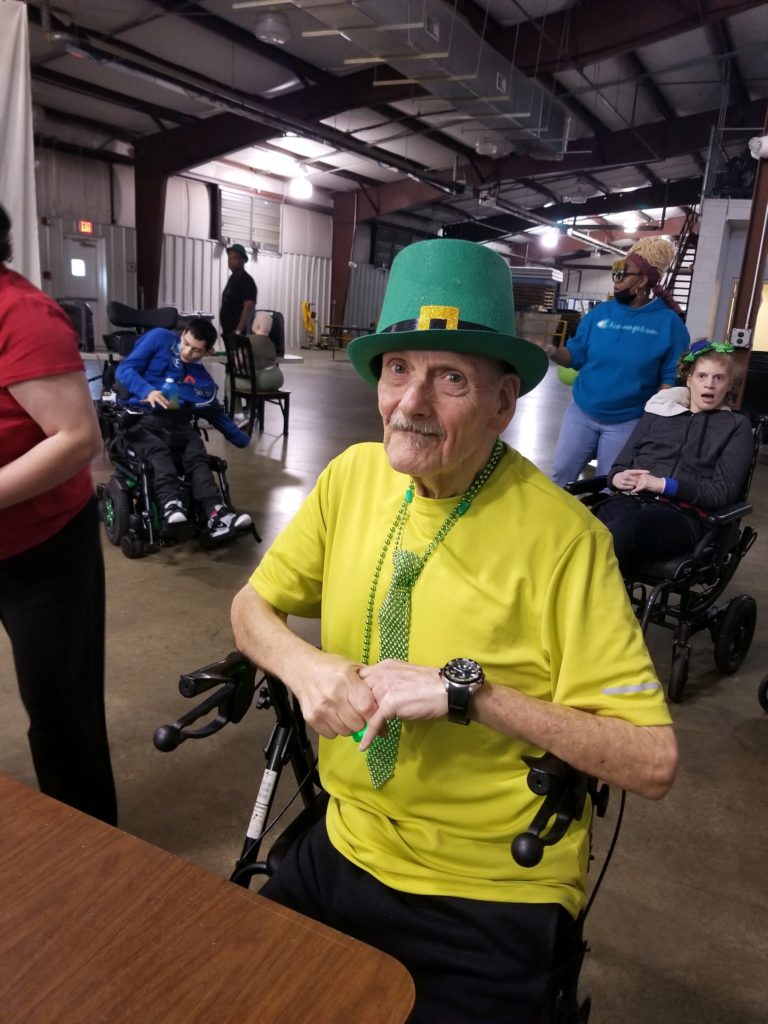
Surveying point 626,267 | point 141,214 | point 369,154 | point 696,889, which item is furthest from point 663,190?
point 696,889

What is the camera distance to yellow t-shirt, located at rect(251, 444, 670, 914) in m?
0.94

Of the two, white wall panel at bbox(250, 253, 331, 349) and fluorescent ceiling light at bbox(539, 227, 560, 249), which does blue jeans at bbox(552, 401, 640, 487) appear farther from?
fluorescent ceiling light at bbox(539, 227, 560, 249)

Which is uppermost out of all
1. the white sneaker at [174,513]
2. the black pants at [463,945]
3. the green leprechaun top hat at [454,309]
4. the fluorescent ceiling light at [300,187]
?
the fluorescent ceiling light at [300,187]

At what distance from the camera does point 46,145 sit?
36.4ft

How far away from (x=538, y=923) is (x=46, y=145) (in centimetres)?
1287

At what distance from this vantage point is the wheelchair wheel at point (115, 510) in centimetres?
376

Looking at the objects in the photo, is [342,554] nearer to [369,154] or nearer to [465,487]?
[465,487]

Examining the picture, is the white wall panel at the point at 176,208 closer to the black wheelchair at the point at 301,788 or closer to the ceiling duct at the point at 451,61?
the ceiling duct at the point at 451,61

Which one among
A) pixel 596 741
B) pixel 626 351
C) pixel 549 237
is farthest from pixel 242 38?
pixel 549 237

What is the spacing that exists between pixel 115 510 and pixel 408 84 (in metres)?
6.63

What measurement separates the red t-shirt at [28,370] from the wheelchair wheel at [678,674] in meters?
2.11

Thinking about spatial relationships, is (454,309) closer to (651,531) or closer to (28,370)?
(28,370)

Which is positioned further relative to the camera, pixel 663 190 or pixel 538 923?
pixel 663 190

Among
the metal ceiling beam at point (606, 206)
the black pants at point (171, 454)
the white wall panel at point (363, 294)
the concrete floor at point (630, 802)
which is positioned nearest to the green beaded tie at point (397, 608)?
the concrete floor at point (630, 802)
